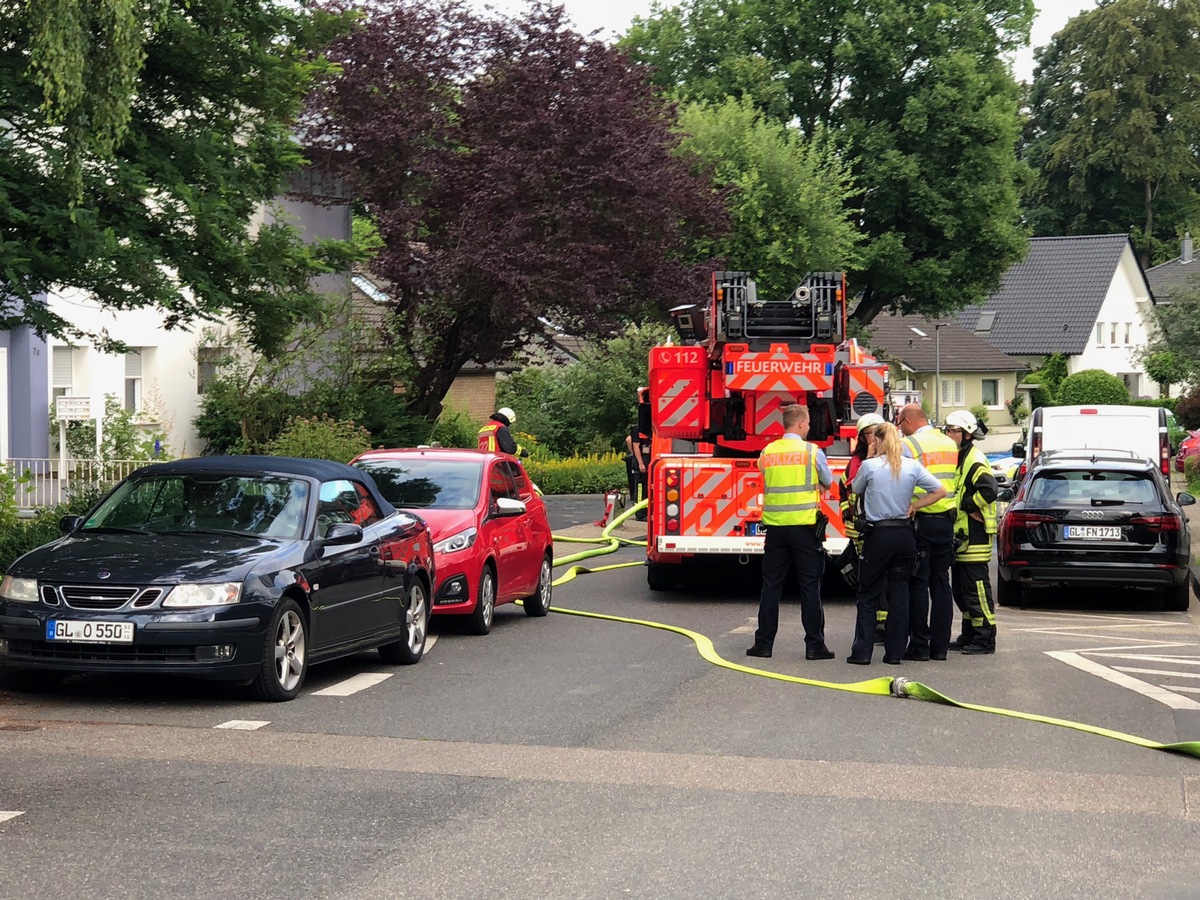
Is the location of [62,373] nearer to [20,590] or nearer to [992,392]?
[20,590]

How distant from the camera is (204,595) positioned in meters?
9.62

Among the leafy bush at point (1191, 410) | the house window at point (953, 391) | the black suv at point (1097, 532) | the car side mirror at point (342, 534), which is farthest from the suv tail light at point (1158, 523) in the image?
the house window at point (953, 391)

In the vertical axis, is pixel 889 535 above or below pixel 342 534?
below

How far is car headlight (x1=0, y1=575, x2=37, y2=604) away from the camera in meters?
9.73

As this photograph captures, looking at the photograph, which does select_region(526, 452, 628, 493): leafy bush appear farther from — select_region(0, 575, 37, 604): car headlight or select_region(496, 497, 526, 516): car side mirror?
select_region(0, 575, 37, 604): car headlight

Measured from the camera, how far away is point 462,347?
2945 cm

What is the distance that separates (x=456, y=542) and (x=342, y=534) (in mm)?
3051

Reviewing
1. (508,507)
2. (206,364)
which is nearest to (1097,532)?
(508,507)

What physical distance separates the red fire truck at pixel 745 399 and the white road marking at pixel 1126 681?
406cm

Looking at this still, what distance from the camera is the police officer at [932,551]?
12.5m

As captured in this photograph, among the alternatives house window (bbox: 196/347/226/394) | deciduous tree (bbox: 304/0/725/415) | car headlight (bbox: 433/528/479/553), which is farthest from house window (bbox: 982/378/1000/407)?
car headlight (bbox: 433/528/479/553)

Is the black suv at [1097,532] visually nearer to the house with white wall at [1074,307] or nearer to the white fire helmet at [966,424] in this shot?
the white fire helmet at [966,424]

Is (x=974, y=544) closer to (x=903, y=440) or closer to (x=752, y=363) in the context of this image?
(x=903, y=440)

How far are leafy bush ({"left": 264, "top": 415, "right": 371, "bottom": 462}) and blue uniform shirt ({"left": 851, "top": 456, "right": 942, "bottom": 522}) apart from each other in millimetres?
14059
